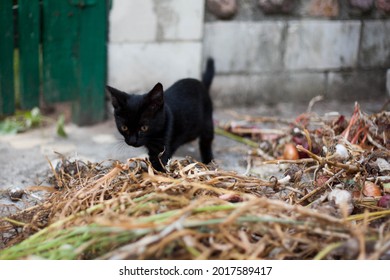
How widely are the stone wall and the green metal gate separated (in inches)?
4.9

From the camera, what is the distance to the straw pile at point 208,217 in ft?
6.35

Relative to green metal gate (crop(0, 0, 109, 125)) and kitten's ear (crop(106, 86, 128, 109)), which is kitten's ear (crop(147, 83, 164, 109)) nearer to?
kitten's ear (crop(106, 86, 128, 109))

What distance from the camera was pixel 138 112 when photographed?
9.42 ft

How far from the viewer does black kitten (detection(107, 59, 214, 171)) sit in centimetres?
288

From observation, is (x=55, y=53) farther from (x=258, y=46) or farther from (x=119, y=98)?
(x=258, y=46)

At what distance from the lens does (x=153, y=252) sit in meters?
1.90

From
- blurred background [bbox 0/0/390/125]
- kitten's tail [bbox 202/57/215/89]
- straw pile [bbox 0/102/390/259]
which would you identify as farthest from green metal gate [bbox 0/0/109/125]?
straw pile [bbox 0/102/390/259]

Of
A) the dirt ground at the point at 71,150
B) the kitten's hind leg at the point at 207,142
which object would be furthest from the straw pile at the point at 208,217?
the kitten's hind leg at the point at 207,142

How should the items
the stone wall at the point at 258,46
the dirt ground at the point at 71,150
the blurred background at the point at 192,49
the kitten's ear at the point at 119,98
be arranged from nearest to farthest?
1. the kitten's ear at the point at 119,98
2. the dirt ground at the point at 71,150
3. the blurred background at the point at 192,49
4. the stone wall at the point at 258,46

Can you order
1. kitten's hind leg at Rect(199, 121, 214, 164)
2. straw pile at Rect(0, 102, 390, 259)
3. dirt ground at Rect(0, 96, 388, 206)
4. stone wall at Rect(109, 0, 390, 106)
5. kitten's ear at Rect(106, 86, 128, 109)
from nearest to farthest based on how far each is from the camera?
1. straw pile at Rect(0, 102, 390, 259)
2. kitten's ear at Rect(106, 86, 128, 109)
3. dirt ground at Rect(0, 96, 388, 206)
4. kitten's hind leg at Rect(199, 121, 214, 164)
5. stone wall at Rect(109, 0, 390, 106)

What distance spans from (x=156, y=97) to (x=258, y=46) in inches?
70.6

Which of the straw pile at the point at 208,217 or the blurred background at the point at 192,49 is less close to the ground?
the blurred background at the point at 192,49

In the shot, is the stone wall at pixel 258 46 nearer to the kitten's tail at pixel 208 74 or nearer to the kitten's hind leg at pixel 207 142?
the kitten's tail at pixel 208 74

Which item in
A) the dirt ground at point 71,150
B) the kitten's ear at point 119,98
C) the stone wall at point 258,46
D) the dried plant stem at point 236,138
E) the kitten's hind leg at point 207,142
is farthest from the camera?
the stone wall at point 258,46
